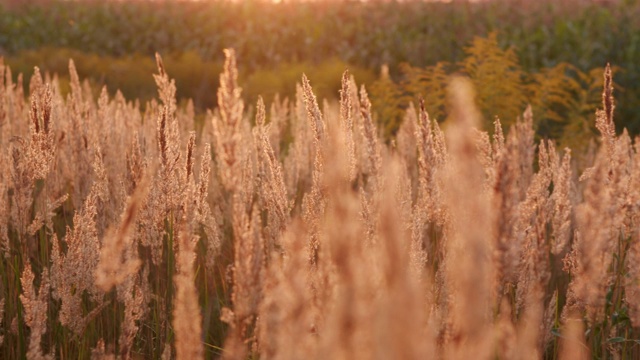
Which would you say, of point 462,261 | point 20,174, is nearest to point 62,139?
point 20,174

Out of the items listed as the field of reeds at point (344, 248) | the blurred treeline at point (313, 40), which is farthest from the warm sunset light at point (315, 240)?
the blurred treeline at point (313, 40)

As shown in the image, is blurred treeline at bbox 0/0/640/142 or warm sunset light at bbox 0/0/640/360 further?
blurred treeline at bbox 0/0/640/142

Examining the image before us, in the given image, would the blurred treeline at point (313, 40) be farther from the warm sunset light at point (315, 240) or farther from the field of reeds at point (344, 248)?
the field of reeds at point (344, 248)

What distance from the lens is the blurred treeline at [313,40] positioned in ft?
40.9

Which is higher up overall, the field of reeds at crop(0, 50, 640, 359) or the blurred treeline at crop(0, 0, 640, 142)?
the blurred treeline at crop(0, 0, 640, 142)

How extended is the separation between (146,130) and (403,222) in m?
2.12

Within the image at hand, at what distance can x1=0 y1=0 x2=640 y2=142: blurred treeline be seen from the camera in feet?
40.9

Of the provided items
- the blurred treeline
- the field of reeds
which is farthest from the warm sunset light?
the blurred treeline

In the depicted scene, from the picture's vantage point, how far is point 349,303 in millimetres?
998

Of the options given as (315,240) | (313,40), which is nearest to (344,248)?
(315,240)

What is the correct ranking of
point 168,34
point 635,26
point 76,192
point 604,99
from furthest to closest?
point 168,34, point 635,26, point 76,192, point 604,99

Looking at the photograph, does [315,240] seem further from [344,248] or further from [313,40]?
[313,40]

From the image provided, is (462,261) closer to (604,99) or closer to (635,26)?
(604,99)

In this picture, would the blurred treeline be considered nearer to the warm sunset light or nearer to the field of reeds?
the warm sunset light
